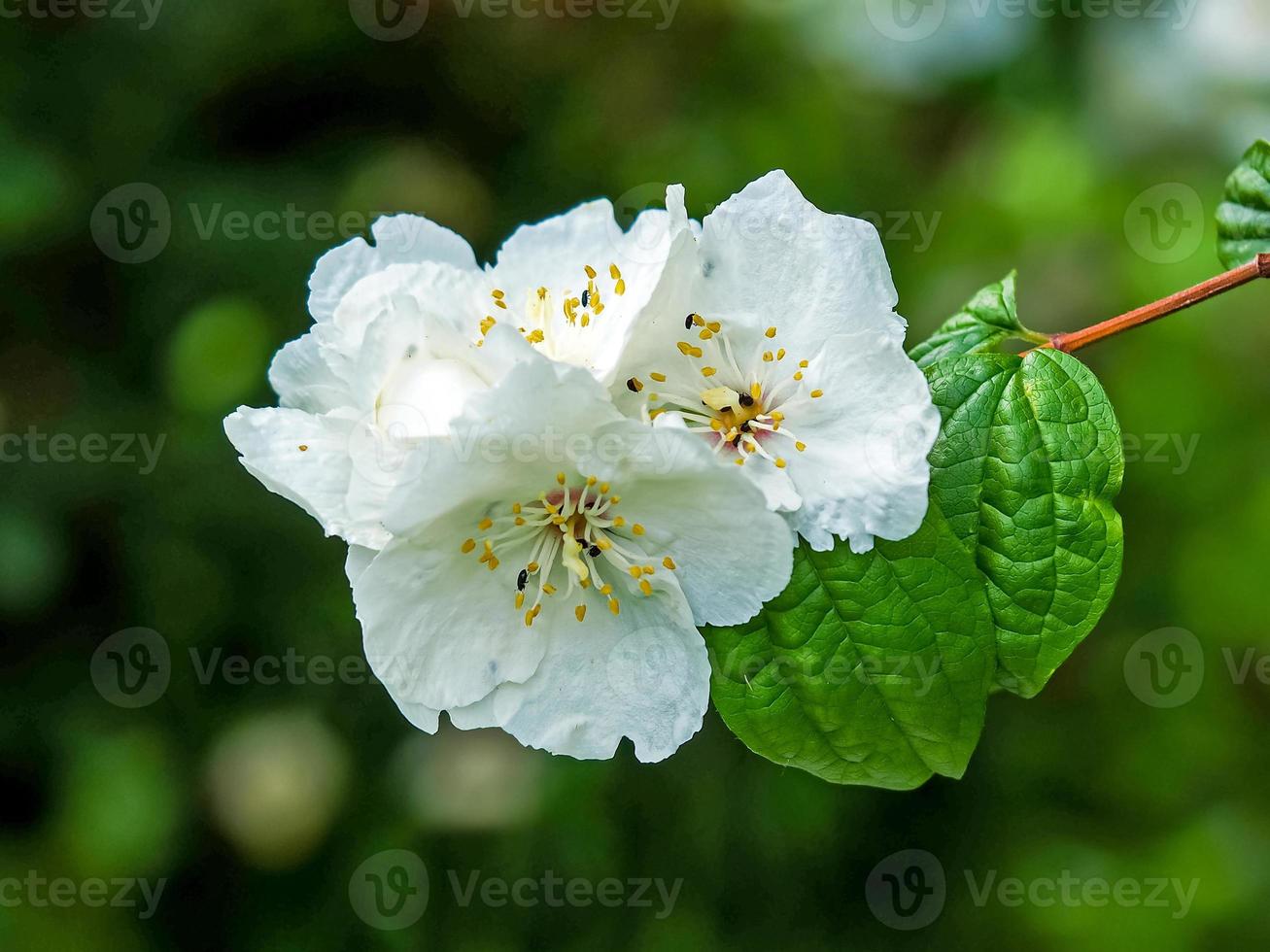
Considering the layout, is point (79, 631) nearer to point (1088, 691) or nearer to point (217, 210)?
point (217, 210)

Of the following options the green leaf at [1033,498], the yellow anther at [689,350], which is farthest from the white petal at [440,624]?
the green leaf at [1033,498]

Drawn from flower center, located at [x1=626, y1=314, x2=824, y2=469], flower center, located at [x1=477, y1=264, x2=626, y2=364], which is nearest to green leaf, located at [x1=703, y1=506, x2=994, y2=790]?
flower center, located at [x1=626, y1=314, x2=824, y2=469]

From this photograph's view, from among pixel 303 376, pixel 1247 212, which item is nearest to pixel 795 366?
pixel 303 376

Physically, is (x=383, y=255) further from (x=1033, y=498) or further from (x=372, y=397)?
(x=1033, y=498)

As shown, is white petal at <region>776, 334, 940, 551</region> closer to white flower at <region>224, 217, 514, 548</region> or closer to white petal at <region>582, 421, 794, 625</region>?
white petal at <region>582, 421, 794, 625</region>

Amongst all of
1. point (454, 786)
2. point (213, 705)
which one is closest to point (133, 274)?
point (213, 705)

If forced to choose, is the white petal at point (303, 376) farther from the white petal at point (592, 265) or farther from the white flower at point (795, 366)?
the white flower at point (795, 366)

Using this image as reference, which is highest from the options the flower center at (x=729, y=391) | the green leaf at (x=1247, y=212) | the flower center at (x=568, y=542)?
the green leaf at (x=1247, y=212)
